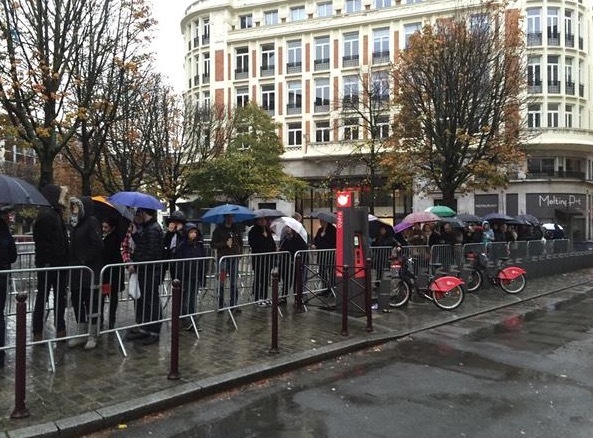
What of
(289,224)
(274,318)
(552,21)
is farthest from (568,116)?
(274,318)

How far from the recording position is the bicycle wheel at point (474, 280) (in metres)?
13.7

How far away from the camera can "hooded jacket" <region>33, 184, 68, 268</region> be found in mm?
6984

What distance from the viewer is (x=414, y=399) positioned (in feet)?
18.2

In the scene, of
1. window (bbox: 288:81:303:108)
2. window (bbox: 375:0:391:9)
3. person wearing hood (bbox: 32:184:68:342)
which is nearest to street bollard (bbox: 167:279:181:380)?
person wearing hood (bbox: 32:184:68:342)

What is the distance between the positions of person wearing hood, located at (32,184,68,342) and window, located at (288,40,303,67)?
42245mm

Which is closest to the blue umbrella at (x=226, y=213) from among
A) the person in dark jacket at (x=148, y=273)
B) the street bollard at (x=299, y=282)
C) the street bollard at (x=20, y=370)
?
the street bollard at (x=299, y=282)

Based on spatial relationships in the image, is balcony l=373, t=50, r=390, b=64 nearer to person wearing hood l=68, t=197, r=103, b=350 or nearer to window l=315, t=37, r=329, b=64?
window l=315, t=37, r=329, b=64

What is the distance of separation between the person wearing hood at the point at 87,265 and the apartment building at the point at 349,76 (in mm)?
25699

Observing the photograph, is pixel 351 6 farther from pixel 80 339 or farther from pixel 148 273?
pixel 80 339

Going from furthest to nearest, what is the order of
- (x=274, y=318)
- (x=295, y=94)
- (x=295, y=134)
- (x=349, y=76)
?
1. (x=295, y=94)
2. (x=295, y=134)
3. (x=349, y=76)
4. (x=274, y=318)

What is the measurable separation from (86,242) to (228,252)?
332 centimetres

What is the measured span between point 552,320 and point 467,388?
533 cm

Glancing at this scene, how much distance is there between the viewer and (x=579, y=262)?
21.2m

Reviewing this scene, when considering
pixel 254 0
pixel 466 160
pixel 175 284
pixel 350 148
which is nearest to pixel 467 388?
pixel 175 284
